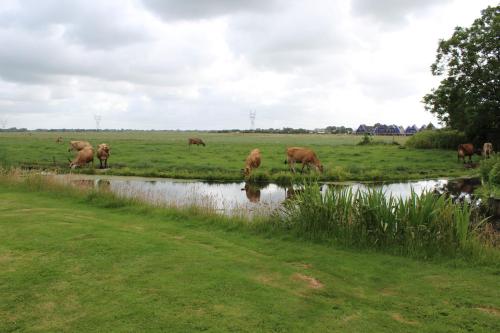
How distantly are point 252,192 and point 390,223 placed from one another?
10782 millimetres

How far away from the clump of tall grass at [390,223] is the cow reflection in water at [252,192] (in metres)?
7.55

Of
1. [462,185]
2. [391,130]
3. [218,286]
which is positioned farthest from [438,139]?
[391,130]

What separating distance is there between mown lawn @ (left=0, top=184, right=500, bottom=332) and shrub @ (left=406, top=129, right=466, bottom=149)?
3590 centimetres

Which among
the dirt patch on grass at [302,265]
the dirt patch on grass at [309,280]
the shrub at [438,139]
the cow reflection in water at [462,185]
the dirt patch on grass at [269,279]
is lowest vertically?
the dirt patch on grass at [302,265]

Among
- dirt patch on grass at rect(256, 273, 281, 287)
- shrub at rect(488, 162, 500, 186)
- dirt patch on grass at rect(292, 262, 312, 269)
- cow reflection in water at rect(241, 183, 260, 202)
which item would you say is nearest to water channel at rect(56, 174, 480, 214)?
cow reflection in water at rect(241, 183, 260, 202)

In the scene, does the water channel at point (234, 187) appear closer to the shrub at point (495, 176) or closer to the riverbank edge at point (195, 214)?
the riverbank edge at point (195, 214)

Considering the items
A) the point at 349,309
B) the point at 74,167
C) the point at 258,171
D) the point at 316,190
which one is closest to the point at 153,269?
the point at 349,309

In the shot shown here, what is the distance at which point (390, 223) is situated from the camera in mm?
8922

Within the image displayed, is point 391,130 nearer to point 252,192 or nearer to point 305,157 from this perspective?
point 305,157

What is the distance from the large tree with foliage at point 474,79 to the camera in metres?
32.5

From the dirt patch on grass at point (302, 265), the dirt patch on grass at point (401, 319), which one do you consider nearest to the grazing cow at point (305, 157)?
the dirt patch on grass at point (302, 265)

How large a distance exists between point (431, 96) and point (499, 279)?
33.3 metres

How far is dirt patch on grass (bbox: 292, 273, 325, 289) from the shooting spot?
657 centimetres

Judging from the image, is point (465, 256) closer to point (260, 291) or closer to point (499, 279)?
point (499, 279)
